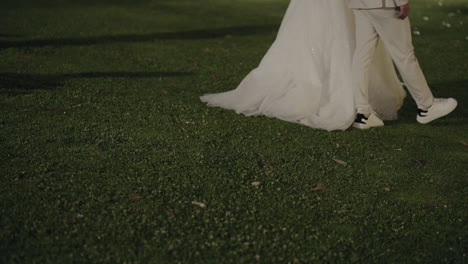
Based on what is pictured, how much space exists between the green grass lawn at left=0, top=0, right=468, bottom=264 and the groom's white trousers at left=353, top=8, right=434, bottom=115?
0.45 metres

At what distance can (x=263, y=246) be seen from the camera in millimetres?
4441

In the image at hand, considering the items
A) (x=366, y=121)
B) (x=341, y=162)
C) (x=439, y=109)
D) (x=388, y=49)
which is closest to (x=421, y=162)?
(x=341, y=162)

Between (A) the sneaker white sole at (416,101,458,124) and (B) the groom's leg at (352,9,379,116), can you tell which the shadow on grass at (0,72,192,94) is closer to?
(B) the groom's leg at (352,9,379,116)

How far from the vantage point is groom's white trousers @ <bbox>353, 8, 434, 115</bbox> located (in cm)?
705

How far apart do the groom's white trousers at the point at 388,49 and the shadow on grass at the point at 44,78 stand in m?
3.53

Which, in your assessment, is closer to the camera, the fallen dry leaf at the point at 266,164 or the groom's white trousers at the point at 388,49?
the fallen dry leaf at the point at 266,164

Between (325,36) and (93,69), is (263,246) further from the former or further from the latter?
(93,69)

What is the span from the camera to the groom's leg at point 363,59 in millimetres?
7277

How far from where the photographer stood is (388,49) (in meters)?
7.18

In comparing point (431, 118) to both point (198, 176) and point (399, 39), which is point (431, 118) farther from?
point (198, 176)

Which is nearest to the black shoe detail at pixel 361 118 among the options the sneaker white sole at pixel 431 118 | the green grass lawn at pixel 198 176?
the green grass lawn at pixel 198 176

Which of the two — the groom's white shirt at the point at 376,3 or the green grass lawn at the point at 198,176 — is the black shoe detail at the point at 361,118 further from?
the groom's white shirt at the point at 376,3

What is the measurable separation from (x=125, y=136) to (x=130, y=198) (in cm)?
171

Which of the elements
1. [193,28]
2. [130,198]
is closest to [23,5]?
[193,28]
